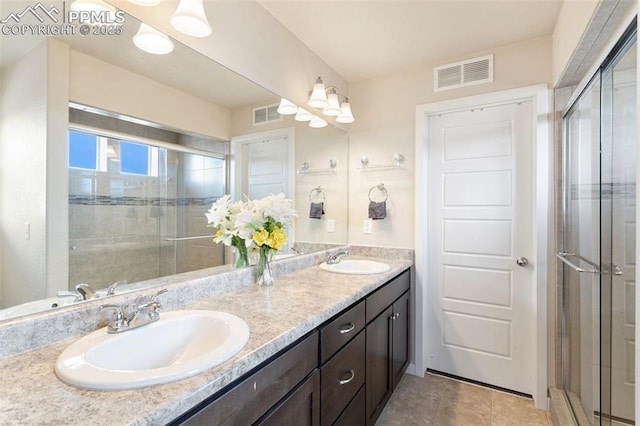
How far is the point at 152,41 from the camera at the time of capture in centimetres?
121

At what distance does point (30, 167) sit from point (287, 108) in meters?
1.39

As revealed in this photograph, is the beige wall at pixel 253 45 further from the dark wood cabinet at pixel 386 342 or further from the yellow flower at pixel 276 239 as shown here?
the dark wood cabinet at pixel 386 342

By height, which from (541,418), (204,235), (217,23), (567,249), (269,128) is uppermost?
(217,23)

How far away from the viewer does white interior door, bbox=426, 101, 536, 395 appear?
2131 millimetres

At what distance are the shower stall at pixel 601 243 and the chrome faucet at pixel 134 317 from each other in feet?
6.11

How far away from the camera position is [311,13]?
1.80 meters

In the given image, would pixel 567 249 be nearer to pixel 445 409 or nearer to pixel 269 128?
pixel 445 409

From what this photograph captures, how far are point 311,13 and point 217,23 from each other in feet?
1.99

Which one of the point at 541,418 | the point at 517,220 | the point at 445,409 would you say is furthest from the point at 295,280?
the point at 541,418

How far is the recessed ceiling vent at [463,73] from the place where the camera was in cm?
218

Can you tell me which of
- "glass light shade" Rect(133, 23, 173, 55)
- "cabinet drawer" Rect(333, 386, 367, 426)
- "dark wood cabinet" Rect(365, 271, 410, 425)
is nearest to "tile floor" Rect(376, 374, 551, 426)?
"dark wood cabinet" Rect(365, 271, 410, 425)

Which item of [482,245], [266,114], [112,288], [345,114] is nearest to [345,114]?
[345,114]

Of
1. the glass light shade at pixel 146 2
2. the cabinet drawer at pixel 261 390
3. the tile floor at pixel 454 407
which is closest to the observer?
the cabinet drawer at pixel 261 390

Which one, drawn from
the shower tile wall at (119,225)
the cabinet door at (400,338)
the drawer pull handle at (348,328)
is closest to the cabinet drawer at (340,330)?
the drawer pull handle at (348,328)
